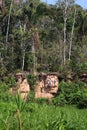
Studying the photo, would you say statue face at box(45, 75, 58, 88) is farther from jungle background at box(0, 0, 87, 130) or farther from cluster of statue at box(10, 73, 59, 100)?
jungle background at box(0, 0, 87, 130)

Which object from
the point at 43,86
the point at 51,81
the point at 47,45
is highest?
the point at 47,45

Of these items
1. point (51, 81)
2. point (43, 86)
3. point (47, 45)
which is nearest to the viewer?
point (51, 81)

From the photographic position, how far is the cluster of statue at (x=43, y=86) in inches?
712

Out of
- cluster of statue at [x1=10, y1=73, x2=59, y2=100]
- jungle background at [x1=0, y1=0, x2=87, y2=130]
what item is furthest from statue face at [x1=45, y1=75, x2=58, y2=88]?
jungle background at [x1=0, y1=0, x2=87, y2=130]

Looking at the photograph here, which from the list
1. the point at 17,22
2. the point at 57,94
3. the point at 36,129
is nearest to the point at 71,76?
the point at 57,94

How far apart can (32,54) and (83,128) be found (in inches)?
567

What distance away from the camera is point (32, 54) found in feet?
64.8

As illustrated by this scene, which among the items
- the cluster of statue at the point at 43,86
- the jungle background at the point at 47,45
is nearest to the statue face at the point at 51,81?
the cluster of statue at the point at 43,86

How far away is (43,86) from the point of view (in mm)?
18500

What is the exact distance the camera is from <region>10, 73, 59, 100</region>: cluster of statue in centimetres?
1809

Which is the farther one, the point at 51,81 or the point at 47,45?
the point at 47,45

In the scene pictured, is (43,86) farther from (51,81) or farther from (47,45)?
(47,45)

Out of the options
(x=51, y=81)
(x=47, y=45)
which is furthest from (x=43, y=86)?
(x=47, y=45)

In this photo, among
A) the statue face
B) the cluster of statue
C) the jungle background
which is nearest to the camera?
the jungle background
